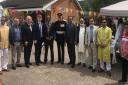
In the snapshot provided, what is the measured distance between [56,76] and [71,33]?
218 centimetres

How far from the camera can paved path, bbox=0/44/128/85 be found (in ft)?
36.8

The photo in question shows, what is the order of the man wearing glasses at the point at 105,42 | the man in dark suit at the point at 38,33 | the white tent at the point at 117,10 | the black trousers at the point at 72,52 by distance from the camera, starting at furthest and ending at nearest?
the black trousers at the point at 72,52 < the man in dark suit at the point at 38,33 < the man wearing glasses at the point at 105,42 < the white tent at the point at 117,10

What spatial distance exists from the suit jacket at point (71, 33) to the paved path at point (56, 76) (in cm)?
102

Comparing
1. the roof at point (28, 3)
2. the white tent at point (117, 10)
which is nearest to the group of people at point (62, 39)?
the white tent at point (117, 10)

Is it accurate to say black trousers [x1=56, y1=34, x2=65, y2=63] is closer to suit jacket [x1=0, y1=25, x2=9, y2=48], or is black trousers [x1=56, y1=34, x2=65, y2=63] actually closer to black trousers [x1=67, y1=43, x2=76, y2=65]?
black trousers [x1=67, y1=43, x2=76, y2=65]

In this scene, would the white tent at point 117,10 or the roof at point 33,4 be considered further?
the roof at point 33,4

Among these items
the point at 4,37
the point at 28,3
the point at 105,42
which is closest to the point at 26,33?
the point at 4,37

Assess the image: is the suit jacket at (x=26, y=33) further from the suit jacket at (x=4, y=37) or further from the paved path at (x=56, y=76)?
the paved path at (x=56, y=76)

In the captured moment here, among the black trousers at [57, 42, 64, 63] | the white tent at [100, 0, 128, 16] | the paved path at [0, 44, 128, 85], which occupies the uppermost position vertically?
the white tent at [100, 0, 128, 16]

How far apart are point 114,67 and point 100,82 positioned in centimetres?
266

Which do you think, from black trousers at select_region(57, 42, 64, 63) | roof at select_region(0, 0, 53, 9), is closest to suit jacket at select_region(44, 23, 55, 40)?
black trousers at select_region(57, 42, 64, 63)

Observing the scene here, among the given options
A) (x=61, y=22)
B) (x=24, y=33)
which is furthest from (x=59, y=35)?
(x=24, y=33)

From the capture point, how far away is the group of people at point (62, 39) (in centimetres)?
1244

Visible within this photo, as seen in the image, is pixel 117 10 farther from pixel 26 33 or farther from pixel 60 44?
pixel 26 33
